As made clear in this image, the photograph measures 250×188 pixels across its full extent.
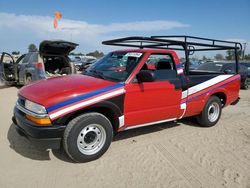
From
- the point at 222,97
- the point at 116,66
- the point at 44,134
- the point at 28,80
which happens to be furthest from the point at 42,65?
the point at 222,97

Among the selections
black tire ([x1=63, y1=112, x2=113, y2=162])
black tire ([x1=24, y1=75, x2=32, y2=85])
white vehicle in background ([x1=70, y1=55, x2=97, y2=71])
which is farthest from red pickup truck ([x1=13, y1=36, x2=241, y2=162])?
white vehicle in background ([x1=70, y1=55, x2=97, y2=71])

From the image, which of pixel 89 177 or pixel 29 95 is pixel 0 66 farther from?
pixel 89 177

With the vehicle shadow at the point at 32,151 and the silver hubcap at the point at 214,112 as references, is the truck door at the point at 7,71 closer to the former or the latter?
the vehicle shadow at the point at 32,151

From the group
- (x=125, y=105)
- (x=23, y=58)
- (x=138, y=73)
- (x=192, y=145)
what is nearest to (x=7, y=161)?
(x=125, y=105)

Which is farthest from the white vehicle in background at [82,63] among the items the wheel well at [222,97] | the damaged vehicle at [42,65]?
the wheel well at [222,97]

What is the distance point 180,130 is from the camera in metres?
5.20

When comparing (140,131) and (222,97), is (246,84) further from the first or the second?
(140,131)

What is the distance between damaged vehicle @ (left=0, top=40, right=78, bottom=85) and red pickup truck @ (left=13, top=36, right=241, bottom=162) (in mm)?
4139

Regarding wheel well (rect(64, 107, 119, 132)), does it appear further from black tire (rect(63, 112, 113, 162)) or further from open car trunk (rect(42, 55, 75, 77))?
open car trunk (rect(42, 55, 75, 77))

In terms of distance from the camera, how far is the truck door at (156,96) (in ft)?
12.7

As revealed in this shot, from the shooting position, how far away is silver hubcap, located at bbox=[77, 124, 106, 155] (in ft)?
11.4

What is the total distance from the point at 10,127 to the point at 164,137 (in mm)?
3357

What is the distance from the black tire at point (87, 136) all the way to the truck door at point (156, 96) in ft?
1.53

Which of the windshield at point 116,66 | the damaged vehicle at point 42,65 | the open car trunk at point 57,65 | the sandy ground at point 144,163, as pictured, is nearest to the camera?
the sandy ground at point 144,163
